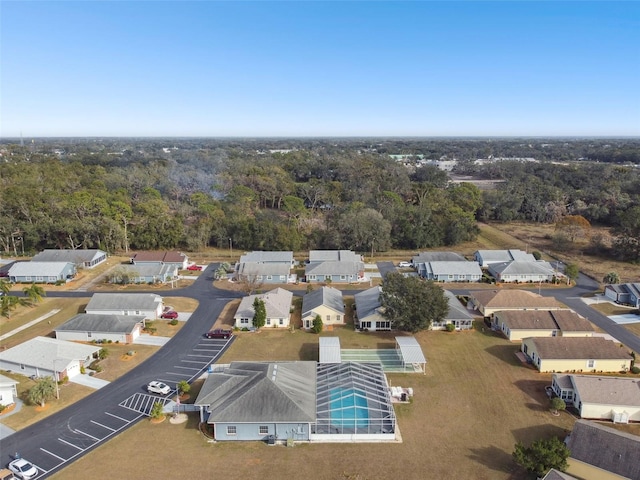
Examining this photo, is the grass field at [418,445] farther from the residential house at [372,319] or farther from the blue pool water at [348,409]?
the residential house at [372,319]

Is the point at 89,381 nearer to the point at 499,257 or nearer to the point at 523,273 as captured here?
the point at 523,273

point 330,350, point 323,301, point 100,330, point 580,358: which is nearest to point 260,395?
point 330,350

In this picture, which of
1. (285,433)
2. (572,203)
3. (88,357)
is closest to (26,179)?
(88,357)

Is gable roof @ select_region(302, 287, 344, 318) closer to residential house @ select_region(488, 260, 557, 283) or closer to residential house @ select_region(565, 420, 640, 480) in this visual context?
residential house @ select_region(488, 260, 557, 283)

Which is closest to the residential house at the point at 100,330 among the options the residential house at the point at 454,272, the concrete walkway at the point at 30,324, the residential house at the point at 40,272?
the concrete walkway at the point at 30,324

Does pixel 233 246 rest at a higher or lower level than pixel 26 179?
lower

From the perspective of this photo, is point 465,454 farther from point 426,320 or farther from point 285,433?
point 426,320
